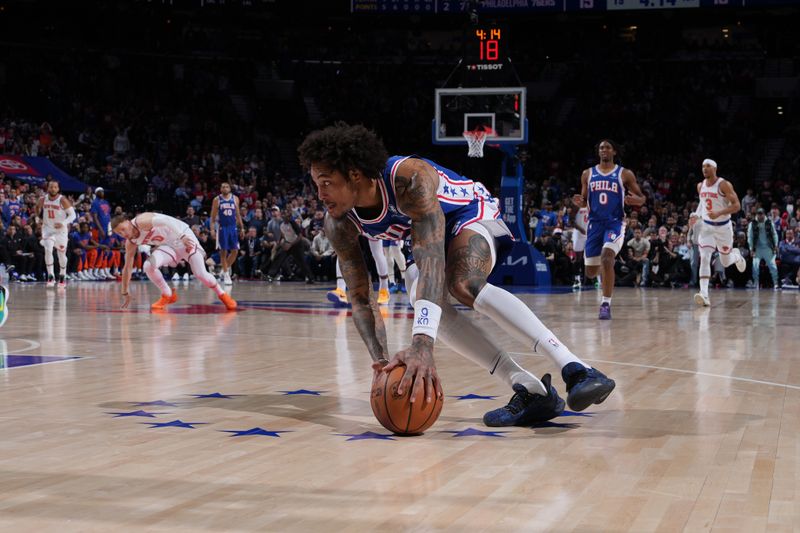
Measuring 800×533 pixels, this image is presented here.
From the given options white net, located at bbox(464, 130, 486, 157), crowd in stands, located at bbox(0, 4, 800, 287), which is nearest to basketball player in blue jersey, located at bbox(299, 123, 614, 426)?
white net, located at bbox(464, 130, 486, 157)

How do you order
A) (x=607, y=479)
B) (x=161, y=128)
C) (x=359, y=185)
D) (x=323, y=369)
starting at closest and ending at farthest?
(x=607, y=479)
(x=359, y=185)
(x=323, y=369)
(x=161, y=128)

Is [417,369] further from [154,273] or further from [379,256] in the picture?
[379,256]

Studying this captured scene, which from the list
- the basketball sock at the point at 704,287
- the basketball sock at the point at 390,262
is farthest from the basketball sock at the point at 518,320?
the basketball sock at the point at 390,262

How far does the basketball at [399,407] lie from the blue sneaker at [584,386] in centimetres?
59

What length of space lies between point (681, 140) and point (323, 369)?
83.4 feet

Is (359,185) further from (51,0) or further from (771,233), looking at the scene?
(51,0)

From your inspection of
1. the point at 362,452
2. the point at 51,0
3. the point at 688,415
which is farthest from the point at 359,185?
the point at 51,0

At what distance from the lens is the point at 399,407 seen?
4.02m

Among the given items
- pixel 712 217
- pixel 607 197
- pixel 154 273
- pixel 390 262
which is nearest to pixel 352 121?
pixel 390 262

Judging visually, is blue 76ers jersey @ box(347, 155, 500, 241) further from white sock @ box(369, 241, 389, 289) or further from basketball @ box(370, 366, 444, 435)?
white sock @ box(369, 241, 389, 289)

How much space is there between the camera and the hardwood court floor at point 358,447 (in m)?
2.88

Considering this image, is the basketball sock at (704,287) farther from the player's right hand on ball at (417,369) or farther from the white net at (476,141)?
the player's right hand on ball at (417,369)

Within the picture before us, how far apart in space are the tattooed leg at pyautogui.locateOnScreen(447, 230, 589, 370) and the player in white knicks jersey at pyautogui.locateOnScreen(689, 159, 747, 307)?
954cm

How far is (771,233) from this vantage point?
1892 centimetres
